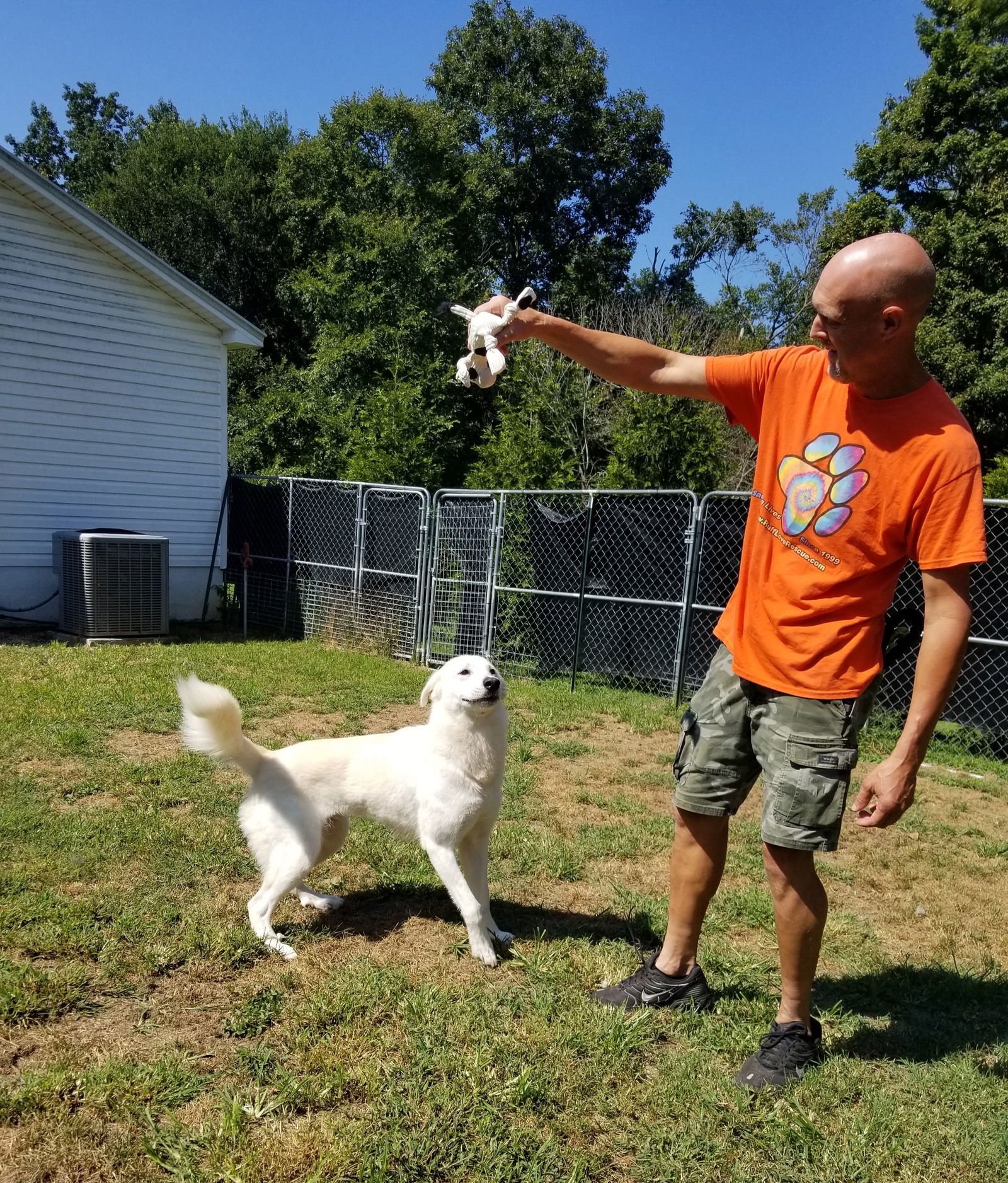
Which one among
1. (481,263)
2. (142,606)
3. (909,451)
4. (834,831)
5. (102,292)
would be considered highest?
(481,263)

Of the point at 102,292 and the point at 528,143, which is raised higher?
the point at 528,143

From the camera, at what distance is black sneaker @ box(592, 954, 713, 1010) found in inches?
107

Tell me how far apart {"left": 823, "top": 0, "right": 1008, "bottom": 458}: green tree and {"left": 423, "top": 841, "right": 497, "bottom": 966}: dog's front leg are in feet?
53.9

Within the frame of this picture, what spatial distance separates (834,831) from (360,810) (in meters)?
1.74

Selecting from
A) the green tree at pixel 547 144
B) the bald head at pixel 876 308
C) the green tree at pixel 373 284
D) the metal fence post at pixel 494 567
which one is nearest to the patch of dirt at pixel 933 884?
the bald head at pixel 876 308

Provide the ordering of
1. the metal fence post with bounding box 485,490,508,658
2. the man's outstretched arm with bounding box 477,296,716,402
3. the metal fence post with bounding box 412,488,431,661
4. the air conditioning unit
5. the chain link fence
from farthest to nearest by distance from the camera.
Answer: the metal fence post with bounding box 412,488,431,661 < the air conditioning unit < the metal fence post with bounding box 485,490,508,658 < the chain link fence < the man's outstretched arm with bounding box 477,296,716,402

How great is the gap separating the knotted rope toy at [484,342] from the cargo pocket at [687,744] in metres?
1.23

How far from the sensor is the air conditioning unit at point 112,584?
30.5 ft

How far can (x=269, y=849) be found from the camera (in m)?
3.11

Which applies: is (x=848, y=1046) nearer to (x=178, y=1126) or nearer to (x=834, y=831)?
(x=834, y=831)

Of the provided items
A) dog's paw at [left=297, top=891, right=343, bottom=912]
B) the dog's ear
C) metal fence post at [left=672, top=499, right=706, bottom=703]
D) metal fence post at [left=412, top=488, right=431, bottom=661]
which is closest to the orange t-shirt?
the dog's ear

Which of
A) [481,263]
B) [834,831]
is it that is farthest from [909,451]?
[481,263]

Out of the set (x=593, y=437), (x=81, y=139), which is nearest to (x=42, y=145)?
(x=81, y=139)

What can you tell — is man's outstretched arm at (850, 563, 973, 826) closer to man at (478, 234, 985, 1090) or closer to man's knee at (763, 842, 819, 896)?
man at (478, 234, 985, 1090)
